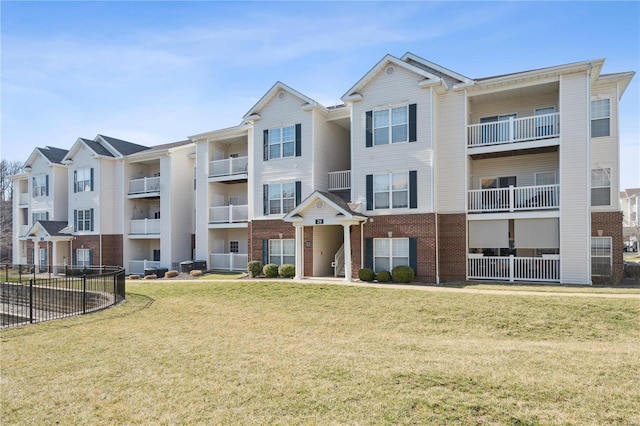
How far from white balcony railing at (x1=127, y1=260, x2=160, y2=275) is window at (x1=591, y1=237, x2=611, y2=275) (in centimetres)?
2791

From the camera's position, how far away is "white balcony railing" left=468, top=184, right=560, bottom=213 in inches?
725

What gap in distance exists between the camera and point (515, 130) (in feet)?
62.5

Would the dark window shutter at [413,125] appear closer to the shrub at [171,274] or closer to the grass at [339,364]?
the grass at [339,364]

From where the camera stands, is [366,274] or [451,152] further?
[451,152]

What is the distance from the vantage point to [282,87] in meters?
23.5

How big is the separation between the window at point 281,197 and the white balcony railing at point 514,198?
32.2ft

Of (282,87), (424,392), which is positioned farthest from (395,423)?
(282,87)

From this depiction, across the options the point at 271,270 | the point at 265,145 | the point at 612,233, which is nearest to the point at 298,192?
the point at 265,145

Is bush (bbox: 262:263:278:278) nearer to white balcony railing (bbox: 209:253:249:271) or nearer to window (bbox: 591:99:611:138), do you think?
white balcony railing (bbox: 209:253:249:271)

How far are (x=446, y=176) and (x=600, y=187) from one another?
745 centimetres

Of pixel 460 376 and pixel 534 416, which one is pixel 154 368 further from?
pixel 534 416

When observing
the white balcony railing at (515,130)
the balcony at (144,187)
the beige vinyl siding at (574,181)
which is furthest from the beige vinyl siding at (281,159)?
the beige vinyl siding at (574,181)

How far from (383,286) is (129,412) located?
13.1 meters

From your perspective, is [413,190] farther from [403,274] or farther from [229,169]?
[229,169]
